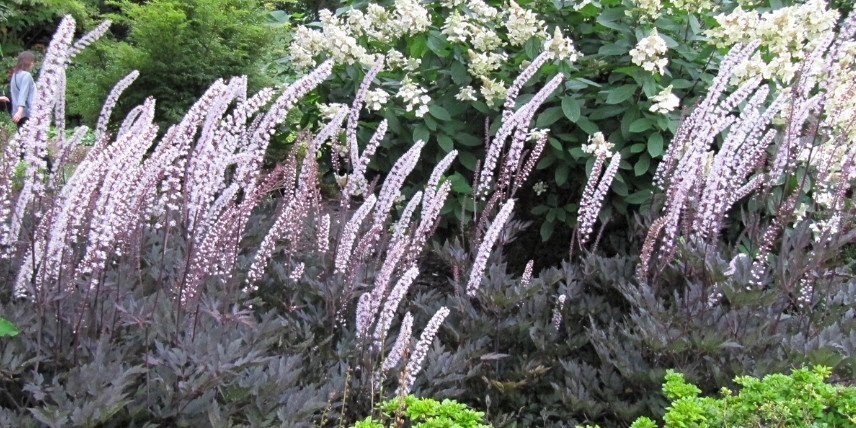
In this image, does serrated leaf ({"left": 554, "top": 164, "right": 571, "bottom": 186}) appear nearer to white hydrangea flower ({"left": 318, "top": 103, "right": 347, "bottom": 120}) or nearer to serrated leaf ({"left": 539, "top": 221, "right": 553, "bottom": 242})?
serrated leaf ({"left": 539, "top": 221, "right": 553, "bottom": 242})

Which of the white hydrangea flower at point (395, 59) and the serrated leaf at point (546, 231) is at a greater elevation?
the white hydrangea flower at point (395, 59)

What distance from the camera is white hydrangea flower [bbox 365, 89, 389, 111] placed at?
4.33 meters

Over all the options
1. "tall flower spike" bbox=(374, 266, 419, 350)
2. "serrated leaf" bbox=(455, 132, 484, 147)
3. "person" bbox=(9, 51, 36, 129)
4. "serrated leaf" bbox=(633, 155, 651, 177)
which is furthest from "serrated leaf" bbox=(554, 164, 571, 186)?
"person" bbox=(9, 51, 36, 129)

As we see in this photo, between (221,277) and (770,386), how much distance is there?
2.08 metres

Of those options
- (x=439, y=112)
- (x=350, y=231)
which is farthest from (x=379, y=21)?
(x=350, y=231)

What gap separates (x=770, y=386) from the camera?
2.23 metres

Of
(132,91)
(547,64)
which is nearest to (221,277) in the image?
(547,64)

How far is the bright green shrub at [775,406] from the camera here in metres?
2.11

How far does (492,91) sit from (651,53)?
86 cm

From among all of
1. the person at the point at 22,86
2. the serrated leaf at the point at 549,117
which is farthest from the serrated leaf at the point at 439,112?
the person at the point at 22,86

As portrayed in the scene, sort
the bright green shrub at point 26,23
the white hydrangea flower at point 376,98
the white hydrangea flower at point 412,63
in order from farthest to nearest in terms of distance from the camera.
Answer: the bright green shrub at point 26,23
the white hydrangea flower at point 412,63
the white hydrangea flower at point 376,98

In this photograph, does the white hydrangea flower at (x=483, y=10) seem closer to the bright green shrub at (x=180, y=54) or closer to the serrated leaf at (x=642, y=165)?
the serrated leaf at (x=642, y=165)

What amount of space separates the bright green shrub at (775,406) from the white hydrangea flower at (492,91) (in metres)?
2.34

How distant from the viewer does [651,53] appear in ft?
12.8
